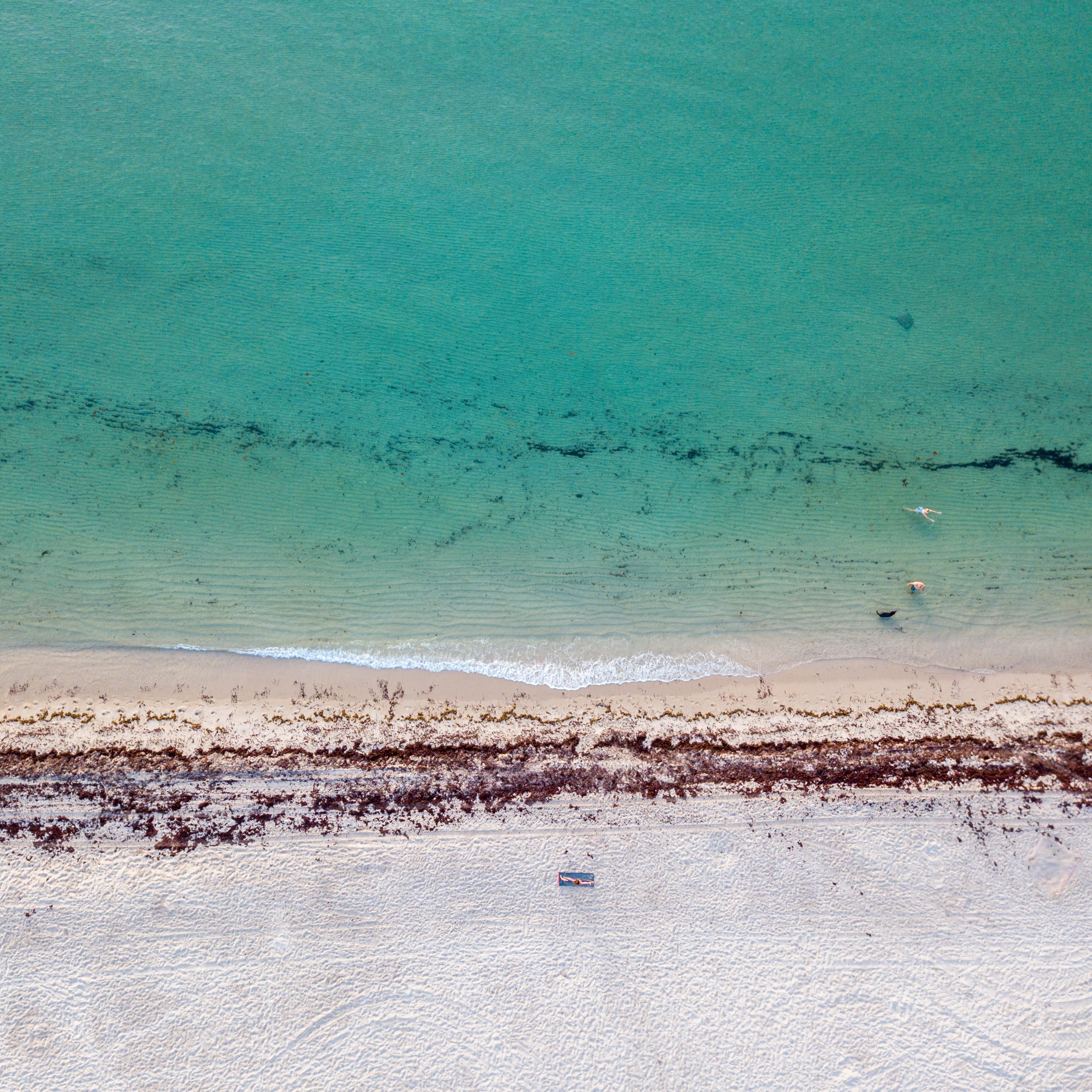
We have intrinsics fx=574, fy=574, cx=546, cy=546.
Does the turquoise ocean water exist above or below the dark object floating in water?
above

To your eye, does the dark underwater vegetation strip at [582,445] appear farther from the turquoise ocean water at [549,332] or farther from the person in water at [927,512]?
the person in water at [927,512]

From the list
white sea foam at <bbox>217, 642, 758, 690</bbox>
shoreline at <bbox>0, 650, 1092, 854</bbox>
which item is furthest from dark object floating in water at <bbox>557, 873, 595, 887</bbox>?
white sea foam at <bbox>217, 642, 758, 690</bbox>

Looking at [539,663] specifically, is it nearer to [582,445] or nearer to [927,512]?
[582,445]

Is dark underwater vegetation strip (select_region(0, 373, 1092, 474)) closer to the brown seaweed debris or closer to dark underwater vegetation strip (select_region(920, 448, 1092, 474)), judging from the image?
dark underwater vegetation strip (select_region(920, 448, 1092, 474))

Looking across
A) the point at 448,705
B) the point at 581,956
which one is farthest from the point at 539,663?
the point at 581,956

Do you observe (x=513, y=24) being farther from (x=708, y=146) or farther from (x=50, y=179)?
(x=50, y=179)

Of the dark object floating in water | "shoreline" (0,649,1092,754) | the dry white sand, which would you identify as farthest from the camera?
"shoreline" (0,649,1092,754)
